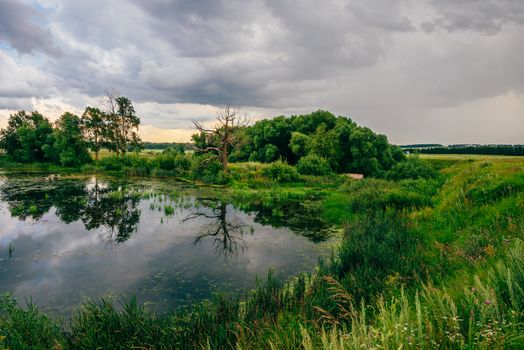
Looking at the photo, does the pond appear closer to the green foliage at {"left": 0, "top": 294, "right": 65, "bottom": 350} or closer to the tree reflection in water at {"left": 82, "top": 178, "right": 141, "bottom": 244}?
the tree reflection in water at {"left": 82, "top": 178, "right": 141, "bottom": 244}

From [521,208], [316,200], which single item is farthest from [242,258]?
[316,200]

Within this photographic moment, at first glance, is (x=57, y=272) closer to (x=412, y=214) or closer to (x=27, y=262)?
(x=27, y=262)

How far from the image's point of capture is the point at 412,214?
48.8ft

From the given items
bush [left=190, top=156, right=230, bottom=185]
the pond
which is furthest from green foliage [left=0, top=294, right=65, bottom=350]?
bush [left=190, top=156, right=230, bottom=185]

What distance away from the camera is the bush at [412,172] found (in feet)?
102

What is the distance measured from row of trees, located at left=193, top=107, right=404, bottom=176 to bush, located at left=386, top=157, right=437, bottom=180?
29.5 ft

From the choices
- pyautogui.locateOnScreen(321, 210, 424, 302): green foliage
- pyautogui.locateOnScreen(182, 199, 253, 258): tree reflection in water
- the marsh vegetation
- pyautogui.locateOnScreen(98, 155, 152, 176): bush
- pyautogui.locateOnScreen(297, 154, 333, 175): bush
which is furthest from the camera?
pyautogui.locateOnScreen(98, 155, 152, 176): bush

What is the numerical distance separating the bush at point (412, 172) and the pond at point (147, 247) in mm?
14142

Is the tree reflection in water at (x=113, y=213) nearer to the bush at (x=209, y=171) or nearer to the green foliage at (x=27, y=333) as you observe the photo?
the green foliage at (x=27, y=333)

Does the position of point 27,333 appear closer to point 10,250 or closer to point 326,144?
point 10,250

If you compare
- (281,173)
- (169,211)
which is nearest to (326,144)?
→ (281,173)

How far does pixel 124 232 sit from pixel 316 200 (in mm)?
15235

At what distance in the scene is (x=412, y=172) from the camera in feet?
104

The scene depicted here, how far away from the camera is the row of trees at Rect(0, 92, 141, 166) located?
53.7 meters
